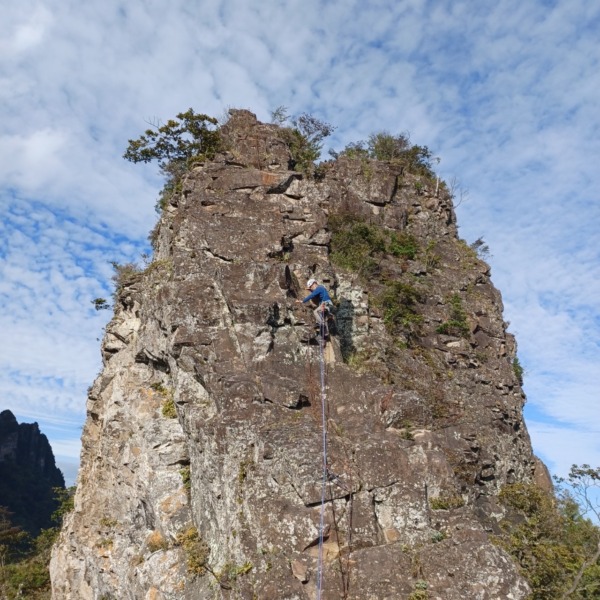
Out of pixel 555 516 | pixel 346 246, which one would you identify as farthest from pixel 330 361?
pixel 555 516

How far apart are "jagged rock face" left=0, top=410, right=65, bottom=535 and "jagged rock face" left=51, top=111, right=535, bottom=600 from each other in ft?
266

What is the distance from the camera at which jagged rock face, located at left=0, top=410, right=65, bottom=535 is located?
286ft

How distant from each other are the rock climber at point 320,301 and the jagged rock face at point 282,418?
34 cm

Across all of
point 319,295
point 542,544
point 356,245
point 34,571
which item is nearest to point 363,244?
point 356,245

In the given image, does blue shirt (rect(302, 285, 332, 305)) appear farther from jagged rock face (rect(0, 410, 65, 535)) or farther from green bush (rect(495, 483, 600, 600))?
jagged rock face (rect(0, 410, 65, 535))

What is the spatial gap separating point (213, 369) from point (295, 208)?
7.23m

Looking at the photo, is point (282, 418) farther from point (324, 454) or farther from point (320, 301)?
point (320, 301)

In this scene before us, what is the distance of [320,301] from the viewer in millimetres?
13289

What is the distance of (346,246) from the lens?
736 inches

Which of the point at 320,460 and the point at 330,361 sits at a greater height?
the point at 330,361

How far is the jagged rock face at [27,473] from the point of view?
8712cm

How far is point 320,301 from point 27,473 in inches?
4136

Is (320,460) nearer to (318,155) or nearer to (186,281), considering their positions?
(186,281)

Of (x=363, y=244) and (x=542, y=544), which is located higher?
(x=363, y=244)
